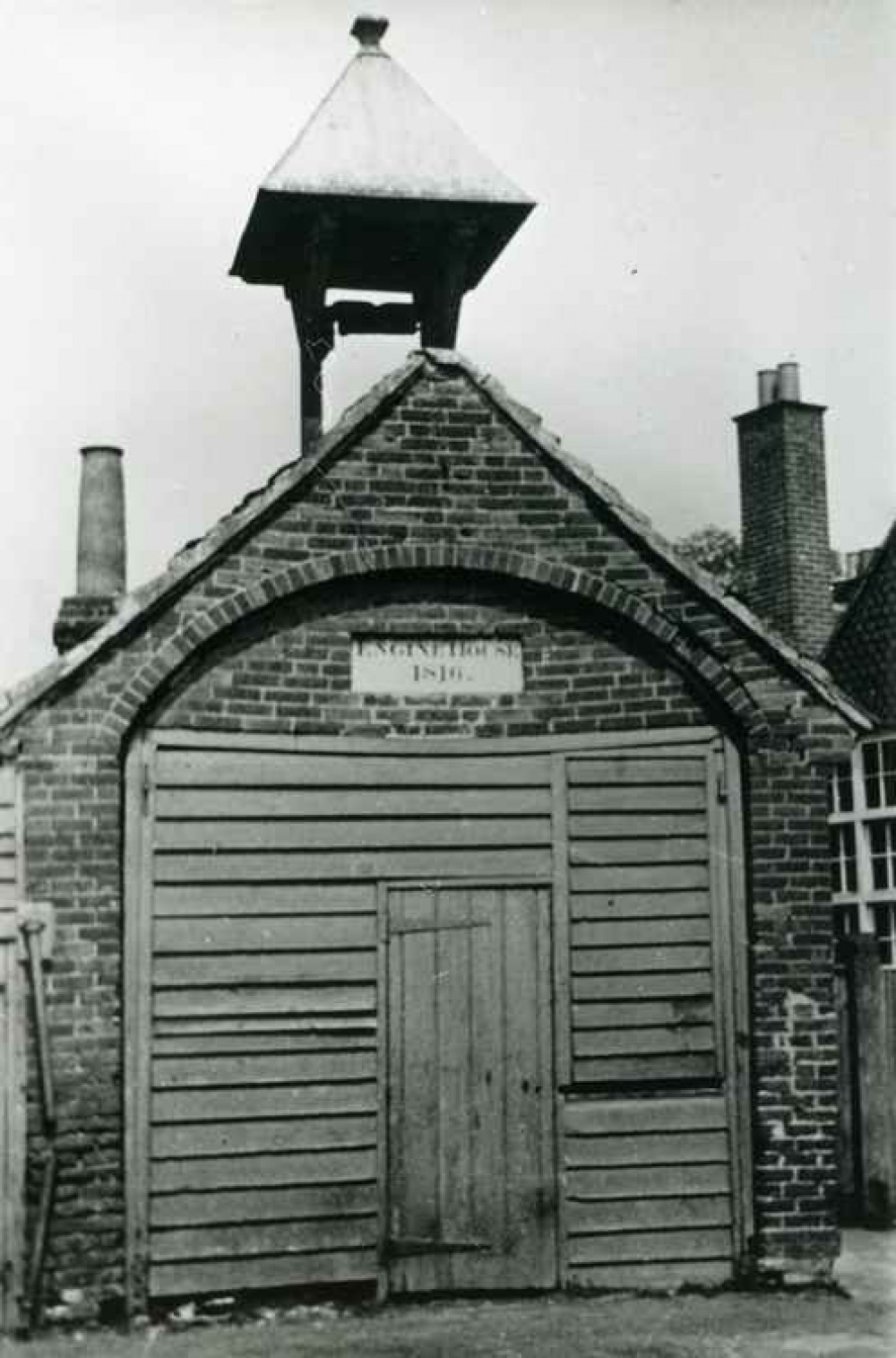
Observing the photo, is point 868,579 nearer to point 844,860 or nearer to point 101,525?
point 844,860

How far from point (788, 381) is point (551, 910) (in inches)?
521

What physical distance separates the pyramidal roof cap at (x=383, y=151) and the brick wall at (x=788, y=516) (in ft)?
30.6

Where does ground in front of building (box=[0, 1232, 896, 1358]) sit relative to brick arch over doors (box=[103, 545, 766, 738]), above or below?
below

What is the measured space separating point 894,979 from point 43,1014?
6.53m

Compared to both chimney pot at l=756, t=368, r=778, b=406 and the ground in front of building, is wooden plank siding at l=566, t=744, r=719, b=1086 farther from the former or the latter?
chimney pot at l=756, t=368, r=778, b=406

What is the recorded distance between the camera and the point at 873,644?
67.5ft

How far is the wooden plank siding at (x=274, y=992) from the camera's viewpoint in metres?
10.0

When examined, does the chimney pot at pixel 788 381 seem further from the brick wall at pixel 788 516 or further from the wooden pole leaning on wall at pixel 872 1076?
the wooden pole leaning on wall at pixel 872 1076

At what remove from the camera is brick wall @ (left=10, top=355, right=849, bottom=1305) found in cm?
1013

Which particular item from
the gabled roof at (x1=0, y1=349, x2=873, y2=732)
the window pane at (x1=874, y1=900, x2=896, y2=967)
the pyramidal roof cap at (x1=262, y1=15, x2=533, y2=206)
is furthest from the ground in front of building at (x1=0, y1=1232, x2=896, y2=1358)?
the window pane at (x1=874, y1=900, x2=896, y2=967)

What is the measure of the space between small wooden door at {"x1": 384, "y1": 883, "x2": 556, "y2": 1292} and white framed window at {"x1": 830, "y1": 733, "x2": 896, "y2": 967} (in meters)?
10.4

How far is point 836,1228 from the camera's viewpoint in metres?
10.6

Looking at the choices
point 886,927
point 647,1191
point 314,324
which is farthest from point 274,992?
point 886,927

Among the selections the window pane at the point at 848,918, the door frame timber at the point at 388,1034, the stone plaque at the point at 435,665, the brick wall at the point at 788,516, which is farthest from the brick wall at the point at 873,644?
the door frame timber at the point at 388,1034
